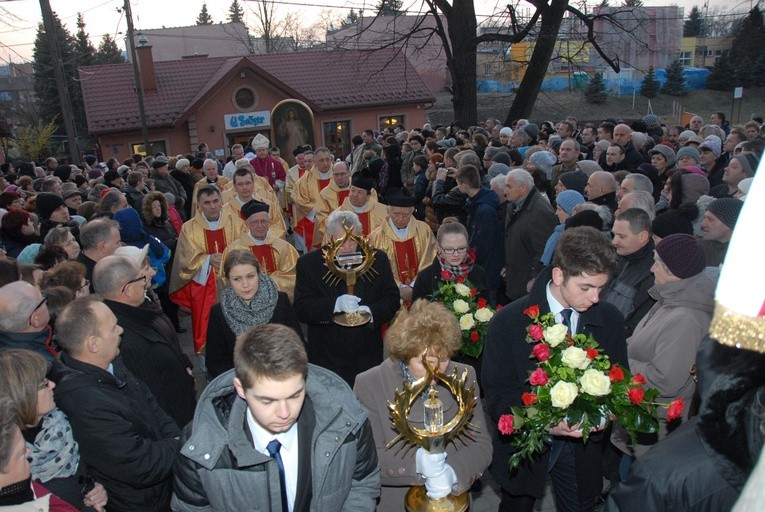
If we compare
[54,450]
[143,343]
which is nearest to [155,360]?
[143,343]

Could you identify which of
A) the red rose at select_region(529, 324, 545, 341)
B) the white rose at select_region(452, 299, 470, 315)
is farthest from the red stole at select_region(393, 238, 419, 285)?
the red rose at select_region(529, 324, 545, 341)

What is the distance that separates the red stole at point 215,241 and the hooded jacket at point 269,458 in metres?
4.71

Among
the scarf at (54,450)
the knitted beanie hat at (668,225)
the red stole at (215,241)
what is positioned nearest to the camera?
the scarf at (54,450)

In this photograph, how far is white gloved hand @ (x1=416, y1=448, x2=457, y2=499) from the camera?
3.15 meters

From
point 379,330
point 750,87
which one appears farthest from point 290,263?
point 750,87

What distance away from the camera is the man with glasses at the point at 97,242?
5.83 metres

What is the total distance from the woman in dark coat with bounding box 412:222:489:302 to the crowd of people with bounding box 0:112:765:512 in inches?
0.8

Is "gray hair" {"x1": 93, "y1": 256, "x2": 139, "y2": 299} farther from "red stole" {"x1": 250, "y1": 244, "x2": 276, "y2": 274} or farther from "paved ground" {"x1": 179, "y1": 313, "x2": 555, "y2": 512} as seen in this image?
"paved ground" {"x1": 179, "y1": 313, "x2": 555, "y2": 512}

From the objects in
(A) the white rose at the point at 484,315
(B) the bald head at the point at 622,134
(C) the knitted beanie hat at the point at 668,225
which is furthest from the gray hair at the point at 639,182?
(B) the bald head at the point at 622,134

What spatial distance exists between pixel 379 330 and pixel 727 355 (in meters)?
3.74

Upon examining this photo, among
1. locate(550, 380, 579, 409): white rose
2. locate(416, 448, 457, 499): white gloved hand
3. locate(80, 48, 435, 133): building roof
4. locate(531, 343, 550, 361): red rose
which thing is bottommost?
locate(416, 448, 457, 499): white gloved hand

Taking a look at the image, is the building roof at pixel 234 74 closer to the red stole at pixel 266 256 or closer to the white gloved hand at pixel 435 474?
the red stole at pixel 266 256

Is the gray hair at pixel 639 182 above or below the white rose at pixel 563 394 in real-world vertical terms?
above

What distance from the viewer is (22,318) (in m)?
3.94
